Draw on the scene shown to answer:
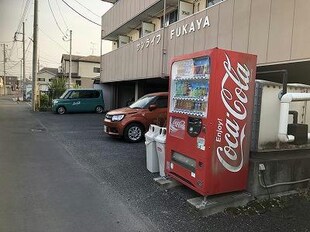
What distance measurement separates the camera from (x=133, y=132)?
32.2ft

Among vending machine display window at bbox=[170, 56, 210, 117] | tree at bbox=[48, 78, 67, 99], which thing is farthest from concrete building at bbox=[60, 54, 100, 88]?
vending machine display window at bbox=[170, 56, 210, 117]

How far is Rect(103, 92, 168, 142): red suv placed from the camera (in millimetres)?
9758

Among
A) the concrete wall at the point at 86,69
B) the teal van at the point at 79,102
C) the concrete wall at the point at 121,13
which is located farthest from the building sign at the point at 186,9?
the concrete wall at the point at 86,69

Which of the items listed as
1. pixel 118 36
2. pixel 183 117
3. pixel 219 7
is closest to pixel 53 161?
pixel 183 117

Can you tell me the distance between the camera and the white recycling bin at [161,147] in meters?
5.81

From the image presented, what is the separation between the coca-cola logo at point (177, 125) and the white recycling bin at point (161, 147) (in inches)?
21.5

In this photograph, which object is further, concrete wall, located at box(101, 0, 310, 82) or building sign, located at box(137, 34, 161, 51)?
building sign, located at box(137, 34, 161, 51)

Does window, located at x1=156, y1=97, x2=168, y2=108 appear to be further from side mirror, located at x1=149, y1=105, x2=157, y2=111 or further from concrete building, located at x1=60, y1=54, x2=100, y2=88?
concrete building, located at x1=60, y1=54, x2=100, y2=88

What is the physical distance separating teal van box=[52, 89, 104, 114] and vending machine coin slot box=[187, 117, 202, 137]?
1705 cm

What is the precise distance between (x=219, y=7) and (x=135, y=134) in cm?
439

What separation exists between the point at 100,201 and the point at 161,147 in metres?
1.60

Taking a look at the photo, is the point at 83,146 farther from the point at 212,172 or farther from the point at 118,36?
the point at 118,36

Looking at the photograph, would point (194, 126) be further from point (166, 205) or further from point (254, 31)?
point (254, 31)

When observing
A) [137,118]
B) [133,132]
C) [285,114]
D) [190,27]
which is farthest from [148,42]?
[285,114]
